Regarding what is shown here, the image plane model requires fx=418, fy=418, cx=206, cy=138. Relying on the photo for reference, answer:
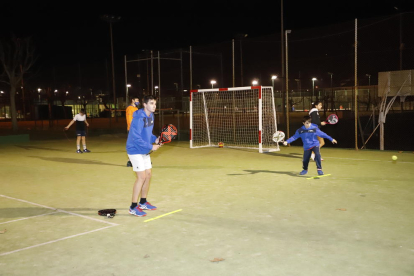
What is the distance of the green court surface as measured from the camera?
479 centimetres

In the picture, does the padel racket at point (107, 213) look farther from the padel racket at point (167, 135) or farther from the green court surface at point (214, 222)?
the padel racket at point (167, 135)

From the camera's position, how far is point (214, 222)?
21.3 feet

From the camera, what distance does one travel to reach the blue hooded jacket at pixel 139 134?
670 cm

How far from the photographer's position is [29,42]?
29.4 meters

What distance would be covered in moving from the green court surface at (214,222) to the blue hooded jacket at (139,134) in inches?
44.5

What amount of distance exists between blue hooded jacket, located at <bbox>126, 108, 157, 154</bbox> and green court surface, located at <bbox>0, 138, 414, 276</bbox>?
1.13 m

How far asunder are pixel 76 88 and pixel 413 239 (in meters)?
53.4

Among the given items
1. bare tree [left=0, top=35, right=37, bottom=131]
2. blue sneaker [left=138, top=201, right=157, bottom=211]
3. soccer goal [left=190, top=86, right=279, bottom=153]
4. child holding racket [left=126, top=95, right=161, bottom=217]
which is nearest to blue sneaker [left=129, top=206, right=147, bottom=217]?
child holding racket [left=126, top=95, right=161, bottom=217]

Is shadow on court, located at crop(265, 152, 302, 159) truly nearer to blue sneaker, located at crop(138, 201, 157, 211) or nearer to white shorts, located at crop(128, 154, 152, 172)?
blue sneaker, located at crop(138, 201, 157, 211)

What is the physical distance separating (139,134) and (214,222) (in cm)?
183

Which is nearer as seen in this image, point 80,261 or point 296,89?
point 80,261

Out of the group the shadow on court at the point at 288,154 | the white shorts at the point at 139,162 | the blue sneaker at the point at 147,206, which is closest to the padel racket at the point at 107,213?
the blue sneaker at the point at 147,206

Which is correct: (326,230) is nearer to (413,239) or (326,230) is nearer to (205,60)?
(413,239)

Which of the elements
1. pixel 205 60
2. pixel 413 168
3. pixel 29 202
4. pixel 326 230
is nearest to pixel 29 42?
pixel 205 60
